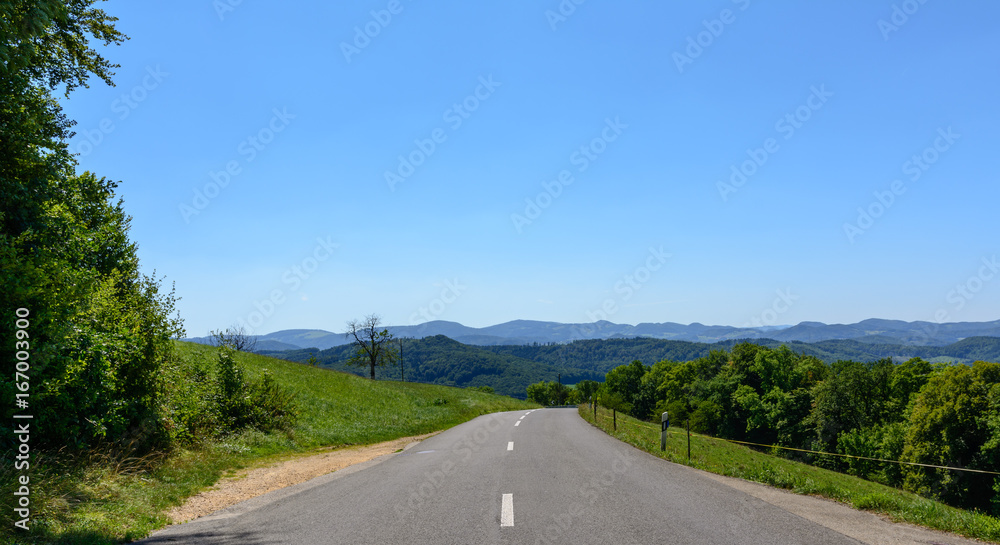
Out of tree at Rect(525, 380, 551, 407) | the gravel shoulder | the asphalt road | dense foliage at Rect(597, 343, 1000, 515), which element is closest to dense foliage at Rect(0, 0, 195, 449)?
the gravel shoulder

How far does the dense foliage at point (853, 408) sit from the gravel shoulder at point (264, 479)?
39297 mm

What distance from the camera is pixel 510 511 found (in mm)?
7742

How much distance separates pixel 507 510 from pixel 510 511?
0.26ft

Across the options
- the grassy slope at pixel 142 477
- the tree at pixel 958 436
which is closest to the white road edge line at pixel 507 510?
the grassy slope at pixel 142 477

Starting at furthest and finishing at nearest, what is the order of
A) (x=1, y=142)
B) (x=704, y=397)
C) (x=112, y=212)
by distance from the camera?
(x=704, y=397)
(x=112, y=212)
(x=1, y=142)

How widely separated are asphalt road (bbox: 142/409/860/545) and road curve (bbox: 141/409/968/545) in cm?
2

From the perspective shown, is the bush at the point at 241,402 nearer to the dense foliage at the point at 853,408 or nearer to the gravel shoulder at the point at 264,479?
the gravel shoulder at the point at 264,479

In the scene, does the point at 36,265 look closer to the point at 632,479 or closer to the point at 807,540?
the point at 632,479

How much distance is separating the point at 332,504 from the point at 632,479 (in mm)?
6142

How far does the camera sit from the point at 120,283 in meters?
15.1

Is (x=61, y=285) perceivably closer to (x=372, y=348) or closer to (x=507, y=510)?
(x=507, y=510)

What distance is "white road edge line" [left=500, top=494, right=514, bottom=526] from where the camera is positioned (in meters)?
7.12

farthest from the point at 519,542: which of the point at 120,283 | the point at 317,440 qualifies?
the point at 317,440

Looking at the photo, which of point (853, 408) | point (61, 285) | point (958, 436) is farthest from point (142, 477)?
point (853, 408)
